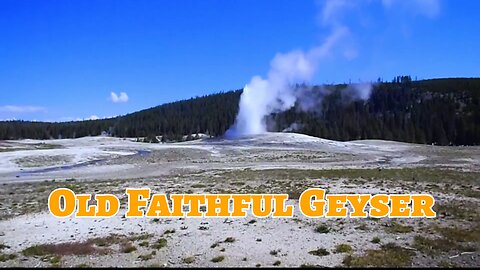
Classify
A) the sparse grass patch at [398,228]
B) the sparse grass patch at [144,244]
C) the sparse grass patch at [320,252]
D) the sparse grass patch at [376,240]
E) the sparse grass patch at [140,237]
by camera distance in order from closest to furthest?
the sparse grass patch at [320,252], the sparse grass patch at [376,240], the sparse grass patch at [144,244], the sparse grass patch at [140,237], the sparse grass patch at [398,228]

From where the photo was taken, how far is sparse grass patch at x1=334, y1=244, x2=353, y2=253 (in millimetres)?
12366

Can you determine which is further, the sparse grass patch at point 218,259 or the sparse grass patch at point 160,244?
the sparse grass patch at point 160,244

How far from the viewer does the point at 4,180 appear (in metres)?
34.7

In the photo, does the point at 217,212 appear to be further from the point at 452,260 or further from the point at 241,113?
the point at 241,113

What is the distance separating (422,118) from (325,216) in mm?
142202

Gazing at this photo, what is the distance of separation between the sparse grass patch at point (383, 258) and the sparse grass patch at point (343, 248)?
0.50 metres

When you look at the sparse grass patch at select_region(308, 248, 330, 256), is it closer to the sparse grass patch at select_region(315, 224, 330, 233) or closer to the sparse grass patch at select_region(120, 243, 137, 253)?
the sparse grass patch at select_region(315, 224, 330, 233)

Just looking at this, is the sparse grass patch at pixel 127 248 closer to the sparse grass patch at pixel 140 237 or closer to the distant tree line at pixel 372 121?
the sparse grass patch at pixel 140 237

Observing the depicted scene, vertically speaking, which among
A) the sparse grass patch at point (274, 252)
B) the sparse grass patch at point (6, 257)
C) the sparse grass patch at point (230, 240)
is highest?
the sparse grass patch at point (230, 240)

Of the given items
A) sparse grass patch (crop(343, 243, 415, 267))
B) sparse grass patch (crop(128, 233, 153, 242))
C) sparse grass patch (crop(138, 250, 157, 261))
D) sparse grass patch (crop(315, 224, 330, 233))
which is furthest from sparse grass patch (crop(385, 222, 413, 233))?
sparse grass patch (crop(128, 233, 153, 242))

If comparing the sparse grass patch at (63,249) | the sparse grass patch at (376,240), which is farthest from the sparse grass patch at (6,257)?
the sparse grass patch at (376,240)

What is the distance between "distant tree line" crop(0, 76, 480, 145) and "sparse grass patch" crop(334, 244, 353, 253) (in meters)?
114

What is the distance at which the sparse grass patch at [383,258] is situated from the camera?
1107cm

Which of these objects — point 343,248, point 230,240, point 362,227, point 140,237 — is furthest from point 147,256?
point 362,227
